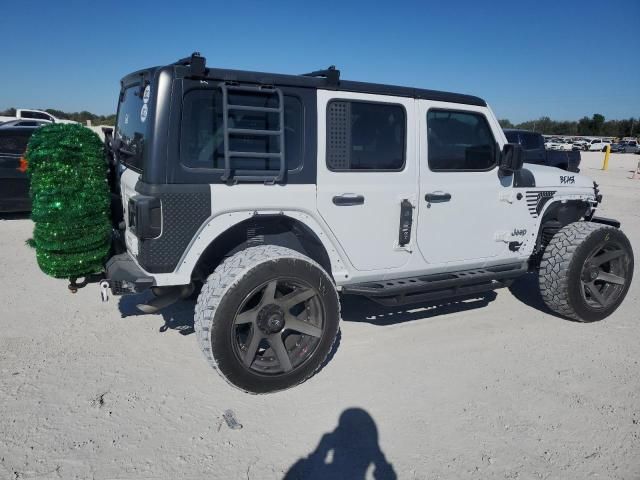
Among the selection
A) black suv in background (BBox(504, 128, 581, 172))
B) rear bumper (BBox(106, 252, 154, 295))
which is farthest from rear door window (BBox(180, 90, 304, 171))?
black suv in background (BBox(504, 128, 581, 172))

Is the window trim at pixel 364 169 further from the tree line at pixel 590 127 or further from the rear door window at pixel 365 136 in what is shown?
the tree line at pixel 590 127

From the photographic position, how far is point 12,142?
798cm

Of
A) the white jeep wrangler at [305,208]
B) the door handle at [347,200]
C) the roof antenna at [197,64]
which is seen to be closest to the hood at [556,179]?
the white jeep wrangler at [305,208]

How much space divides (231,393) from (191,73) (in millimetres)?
2140

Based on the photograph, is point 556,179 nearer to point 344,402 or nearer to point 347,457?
point 344,402

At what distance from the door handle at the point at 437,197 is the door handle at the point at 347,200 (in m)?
0.62

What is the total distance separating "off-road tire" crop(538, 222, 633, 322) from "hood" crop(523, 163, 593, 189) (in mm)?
410

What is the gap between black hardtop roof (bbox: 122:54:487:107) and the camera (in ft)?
9.87

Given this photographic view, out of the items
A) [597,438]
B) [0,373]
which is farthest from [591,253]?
[0,373]

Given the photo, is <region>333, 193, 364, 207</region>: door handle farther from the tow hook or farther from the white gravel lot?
the tow hook

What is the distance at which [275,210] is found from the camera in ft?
10.8

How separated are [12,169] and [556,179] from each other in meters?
8.07

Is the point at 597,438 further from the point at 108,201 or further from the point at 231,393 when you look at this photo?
the point at 108,201

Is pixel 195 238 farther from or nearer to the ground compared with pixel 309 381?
farther from the ground
